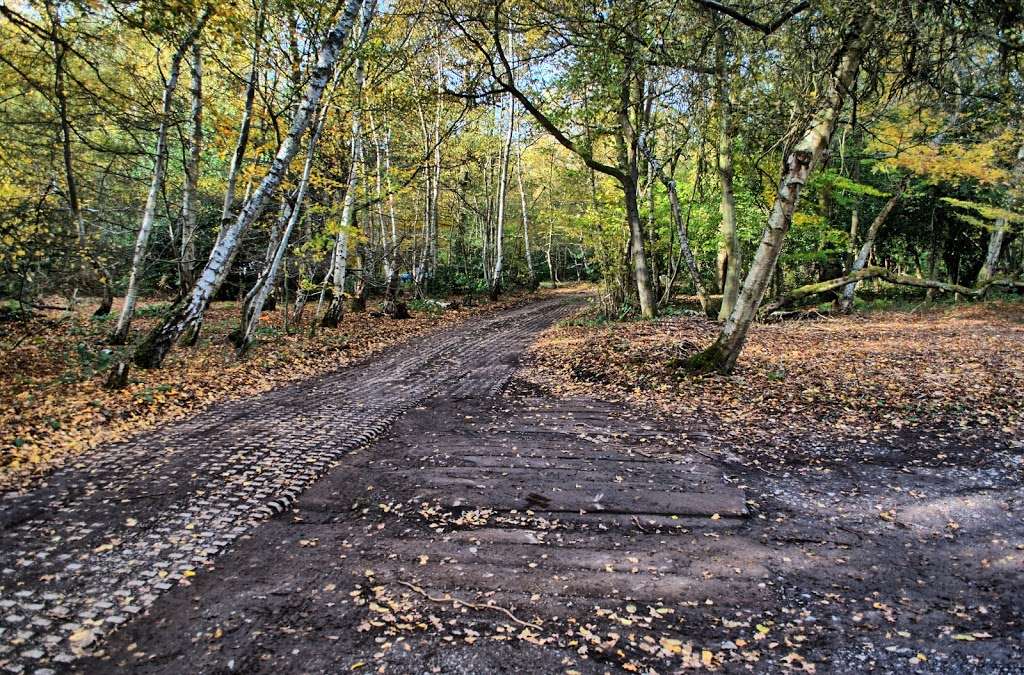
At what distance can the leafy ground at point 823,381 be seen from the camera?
250 inches

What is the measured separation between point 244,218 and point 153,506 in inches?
219

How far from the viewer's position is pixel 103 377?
26.0 ft

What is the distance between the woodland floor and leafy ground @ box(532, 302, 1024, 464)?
0.22 feet

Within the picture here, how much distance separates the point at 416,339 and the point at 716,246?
10.7m

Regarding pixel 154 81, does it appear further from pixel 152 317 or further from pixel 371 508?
pixel 371 508

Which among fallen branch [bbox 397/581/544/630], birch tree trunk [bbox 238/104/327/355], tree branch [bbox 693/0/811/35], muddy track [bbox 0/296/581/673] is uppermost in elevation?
tree branch [bbox 693/0/811/35]

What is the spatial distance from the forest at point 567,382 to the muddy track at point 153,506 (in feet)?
0.12

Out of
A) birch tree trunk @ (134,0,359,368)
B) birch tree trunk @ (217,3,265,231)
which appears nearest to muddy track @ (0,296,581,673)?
birch tree trunk @ (134,0,359,368)

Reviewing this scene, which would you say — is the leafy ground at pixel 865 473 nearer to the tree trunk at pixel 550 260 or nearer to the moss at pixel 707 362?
the moss at pixel 707 362

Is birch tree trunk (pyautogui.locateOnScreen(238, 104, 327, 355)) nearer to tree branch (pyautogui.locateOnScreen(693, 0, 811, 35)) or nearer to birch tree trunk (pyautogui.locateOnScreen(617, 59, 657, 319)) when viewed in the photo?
birch tree trunk (pyautogui.locateOnScreen(617, 59, 657, 319))

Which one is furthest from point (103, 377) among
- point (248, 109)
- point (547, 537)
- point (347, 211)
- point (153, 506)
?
point (547, 537)

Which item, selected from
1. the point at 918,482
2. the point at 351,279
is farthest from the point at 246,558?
the point at 351,279

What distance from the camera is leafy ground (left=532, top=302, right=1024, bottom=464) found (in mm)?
6359

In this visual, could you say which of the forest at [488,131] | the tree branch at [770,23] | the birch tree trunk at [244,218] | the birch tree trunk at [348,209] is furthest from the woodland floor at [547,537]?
the birch tree trunk at [348,209]
